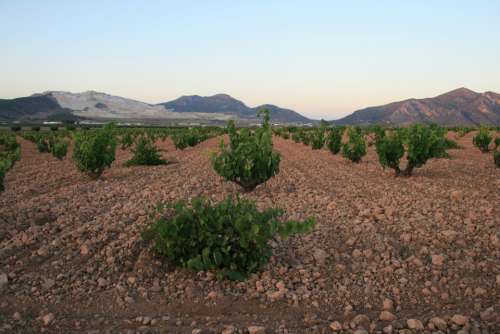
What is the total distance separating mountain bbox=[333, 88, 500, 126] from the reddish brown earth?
136477 millimetres

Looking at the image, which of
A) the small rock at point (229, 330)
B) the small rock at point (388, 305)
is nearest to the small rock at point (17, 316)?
the small rock at point (229, 330)

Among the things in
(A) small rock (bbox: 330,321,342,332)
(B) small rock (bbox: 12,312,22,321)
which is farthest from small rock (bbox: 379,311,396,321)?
(B) small rock (bbox: 12,312,22,321)

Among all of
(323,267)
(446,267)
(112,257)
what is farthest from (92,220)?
(446,267)

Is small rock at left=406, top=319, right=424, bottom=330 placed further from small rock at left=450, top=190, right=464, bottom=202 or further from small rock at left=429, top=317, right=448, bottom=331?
small rock at left=450, top=190, right=464, bottom=202

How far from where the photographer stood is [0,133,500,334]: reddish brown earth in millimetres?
3076

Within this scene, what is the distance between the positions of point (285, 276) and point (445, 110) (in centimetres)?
15793

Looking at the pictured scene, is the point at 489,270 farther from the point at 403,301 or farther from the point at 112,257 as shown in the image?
the point at 112,257

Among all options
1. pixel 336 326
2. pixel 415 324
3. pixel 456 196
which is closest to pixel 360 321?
pixel 336 326

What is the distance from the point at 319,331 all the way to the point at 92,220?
154 inches

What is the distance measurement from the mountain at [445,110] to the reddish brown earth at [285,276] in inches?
5373

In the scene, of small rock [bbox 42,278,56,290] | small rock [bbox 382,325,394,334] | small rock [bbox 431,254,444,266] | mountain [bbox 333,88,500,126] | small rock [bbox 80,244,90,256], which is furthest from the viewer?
mountain [bbox 333,88,500,126]

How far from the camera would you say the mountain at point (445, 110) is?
13712 centimetres

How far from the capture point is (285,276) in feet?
Result: 12.8

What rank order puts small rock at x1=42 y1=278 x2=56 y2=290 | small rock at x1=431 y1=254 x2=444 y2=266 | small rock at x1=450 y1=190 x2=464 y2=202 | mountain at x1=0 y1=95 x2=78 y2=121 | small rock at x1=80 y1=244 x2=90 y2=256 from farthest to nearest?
mountain at x1=0 y1=95 x2=78 y2=121 → small rock at x1=450 y1=190 x2=464 y2=202 → small rock at x1=80 y1=244 x2=90 y2=256 → small rock at x1=431 y1=254 x2=444 y2=266 → small rock at x1=42 y1=278 x2=56 y2=290
